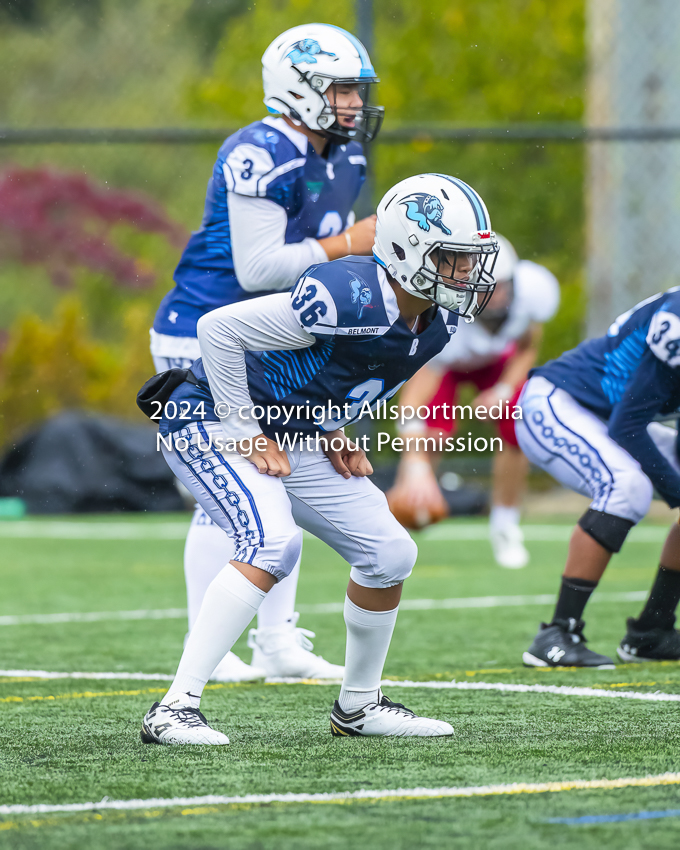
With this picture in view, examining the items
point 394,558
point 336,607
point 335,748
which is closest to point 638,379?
point 394,558

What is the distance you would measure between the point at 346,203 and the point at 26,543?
16.9ft

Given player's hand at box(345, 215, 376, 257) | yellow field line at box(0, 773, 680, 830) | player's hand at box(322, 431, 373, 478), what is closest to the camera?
yellow field line at box(0, 773, 680, 830)

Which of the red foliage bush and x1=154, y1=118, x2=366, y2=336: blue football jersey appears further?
the red foliage bush

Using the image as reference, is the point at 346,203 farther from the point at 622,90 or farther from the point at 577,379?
the point at 622,90

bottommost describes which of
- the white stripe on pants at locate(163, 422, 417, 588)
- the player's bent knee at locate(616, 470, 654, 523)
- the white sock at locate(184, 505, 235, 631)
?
the white sock at locate(184, 505, 235, 631)

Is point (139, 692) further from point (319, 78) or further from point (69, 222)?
point (69, 222)

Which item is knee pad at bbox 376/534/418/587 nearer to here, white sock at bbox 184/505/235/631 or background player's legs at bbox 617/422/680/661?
white sock at bbox 184/505/235/631

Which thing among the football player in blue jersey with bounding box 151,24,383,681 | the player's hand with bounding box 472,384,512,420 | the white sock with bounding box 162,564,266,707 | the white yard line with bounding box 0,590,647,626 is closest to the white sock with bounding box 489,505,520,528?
the player's hand with bounding box 472,384,512,420

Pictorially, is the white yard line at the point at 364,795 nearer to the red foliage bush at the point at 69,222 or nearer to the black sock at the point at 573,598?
the black sock at the point at 573,598

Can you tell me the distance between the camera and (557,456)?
4629 mm

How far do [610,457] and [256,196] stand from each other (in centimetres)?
139

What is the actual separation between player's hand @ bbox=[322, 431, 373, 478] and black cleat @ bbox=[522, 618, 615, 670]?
48.5 inches

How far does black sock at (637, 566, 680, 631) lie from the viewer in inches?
179

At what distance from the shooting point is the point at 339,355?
3314 mm
